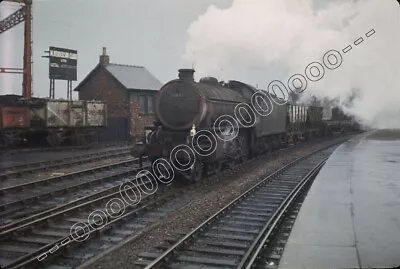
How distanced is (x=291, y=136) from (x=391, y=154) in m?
6.68

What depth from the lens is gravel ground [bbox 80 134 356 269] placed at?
16.6 ft

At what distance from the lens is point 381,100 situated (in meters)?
6.85

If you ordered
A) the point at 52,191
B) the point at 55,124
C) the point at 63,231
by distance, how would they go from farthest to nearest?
the point at 55,124 → the point at 52,191 → the point at 63,231

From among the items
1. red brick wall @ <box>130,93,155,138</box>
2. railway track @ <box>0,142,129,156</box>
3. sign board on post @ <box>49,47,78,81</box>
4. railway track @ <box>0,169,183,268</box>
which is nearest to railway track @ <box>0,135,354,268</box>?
railway track @ <box>0,169,183,268</box>

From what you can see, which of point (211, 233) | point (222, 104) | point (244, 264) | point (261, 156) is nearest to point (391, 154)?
point (261, 156)

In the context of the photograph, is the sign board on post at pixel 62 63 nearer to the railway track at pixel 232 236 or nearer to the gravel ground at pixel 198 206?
the gravel ground at pixel 198 206

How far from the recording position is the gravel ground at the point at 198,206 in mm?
5074

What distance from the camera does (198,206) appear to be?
7.79 m

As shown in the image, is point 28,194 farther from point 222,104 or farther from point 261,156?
point 261,156

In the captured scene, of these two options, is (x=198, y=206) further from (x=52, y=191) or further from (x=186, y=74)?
(x=186, y=74)

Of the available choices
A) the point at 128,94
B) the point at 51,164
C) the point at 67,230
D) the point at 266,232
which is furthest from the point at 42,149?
the point at 266,232

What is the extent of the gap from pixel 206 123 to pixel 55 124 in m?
9.68

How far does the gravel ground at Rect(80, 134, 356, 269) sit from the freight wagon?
675 centimetres

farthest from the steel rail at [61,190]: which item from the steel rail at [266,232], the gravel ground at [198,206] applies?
the steel rail at [266,232]
